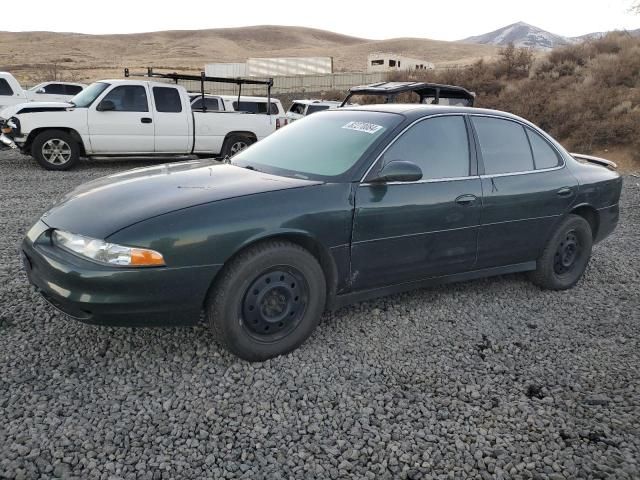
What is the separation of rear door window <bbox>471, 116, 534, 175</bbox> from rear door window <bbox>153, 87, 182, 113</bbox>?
8.30m

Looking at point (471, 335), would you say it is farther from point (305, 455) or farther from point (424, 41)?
point (424, 41)

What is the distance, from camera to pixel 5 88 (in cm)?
1327

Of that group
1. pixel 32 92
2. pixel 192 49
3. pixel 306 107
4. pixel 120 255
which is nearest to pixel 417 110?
pixel 120 255

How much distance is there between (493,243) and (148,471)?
118 inches

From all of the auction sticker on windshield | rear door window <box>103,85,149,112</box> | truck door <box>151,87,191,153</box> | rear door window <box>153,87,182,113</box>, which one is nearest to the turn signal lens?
the auction sticker on windshield

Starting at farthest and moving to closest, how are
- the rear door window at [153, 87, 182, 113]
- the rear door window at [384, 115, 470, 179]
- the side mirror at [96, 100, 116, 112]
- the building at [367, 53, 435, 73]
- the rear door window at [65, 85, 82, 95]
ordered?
the building at [367, 53, 435, 73], the rear door window at [65, 85, 82, 95], the rear door window at [153, 87, 182, 113], the side mirror at [96, 100, 116, 112], the rear door window at [384, 115, 470, 179]

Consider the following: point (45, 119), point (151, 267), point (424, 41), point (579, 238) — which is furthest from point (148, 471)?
point (424, 41)

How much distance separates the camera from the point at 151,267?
9.37 feet

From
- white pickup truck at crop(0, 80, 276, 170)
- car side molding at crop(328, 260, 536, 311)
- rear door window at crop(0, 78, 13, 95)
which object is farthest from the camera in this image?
rear door window at crop(0, 78, 13, 95)

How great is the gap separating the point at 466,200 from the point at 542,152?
1.18m

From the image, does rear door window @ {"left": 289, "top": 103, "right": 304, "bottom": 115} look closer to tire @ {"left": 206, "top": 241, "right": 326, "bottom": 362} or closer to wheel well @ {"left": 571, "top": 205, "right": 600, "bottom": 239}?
wheel well @ {"left": 571, "top": 205, "right": 600, "bottom": 239}

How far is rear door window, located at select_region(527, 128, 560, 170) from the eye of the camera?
454 centimetres

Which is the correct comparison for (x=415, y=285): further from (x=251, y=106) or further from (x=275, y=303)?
(x=251, y=106)

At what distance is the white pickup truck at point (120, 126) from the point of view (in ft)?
32.4
